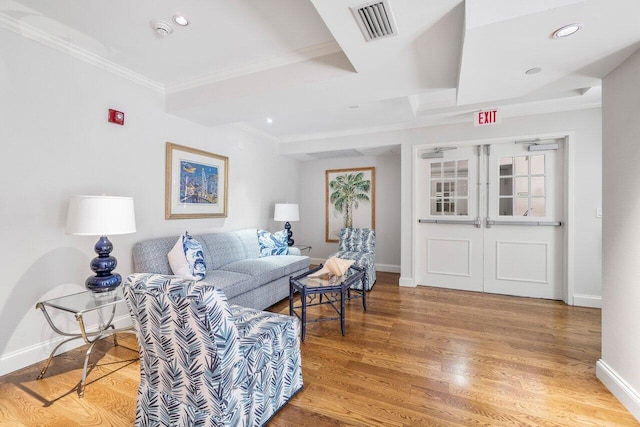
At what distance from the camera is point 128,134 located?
2.75 meters

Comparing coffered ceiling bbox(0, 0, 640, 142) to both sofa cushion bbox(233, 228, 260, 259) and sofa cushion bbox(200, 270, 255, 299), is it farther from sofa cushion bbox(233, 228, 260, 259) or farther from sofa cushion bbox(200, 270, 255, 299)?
sofa cushion bbox(200, 270, 255, 299)

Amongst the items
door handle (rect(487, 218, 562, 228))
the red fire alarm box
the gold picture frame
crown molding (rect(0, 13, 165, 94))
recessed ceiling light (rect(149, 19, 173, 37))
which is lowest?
door handle (rect(487, 218, 562, 228))

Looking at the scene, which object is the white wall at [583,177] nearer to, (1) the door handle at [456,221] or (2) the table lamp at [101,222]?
(1) the door handle at [456,221]

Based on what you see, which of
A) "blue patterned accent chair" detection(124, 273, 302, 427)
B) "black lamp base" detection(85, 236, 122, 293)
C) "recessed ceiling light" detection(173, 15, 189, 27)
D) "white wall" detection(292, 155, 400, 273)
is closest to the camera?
"blue patterned accent chair" detection(124, 273, 302, 427)

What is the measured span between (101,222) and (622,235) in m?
3.54

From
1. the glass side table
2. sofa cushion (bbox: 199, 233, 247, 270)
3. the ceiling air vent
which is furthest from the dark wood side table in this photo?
the ceiling air vent

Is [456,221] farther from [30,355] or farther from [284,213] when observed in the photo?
[30,355]

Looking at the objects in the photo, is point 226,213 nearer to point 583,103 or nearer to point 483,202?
point 483,202

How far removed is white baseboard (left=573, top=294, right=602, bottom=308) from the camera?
3314 millimetres

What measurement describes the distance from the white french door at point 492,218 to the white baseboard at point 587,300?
0.20m

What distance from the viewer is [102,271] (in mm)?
2174

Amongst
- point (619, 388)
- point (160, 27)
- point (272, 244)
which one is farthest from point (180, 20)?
point (619, 388)

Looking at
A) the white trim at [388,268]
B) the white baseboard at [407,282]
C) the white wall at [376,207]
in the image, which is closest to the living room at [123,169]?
the white wall at [376,207]

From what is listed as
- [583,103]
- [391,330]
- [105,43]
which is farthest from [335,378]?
[583,103]
